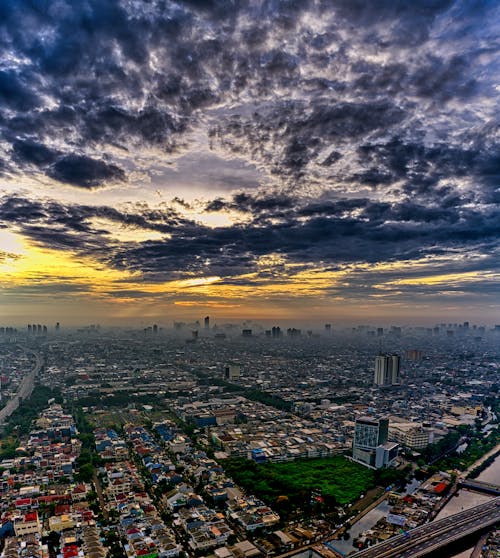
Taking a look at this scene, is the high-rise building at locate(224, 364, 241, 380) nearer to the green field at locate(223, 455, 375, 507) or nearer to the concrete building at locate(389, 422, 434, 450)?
the concrete building at locate(389, 422, 434, 450)

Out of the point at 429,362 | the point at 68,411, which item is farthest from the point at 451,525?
the point at 429,362

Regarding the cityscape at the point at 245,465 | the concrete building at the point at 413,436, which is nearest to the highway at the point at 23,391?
the cityscape at the point at 245,465

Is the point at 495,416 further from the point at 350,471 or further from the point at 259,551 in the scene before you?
the point at 259,551

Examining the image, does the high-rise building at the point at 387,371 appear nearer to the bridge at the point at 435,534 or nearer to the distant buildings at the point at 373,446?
the distant buildings at the point at 373,446

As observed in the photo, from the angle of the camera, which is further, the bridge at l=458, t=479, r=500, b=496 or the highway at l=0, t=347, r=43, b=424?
the highway at l=0, t=347, r=43, b=424

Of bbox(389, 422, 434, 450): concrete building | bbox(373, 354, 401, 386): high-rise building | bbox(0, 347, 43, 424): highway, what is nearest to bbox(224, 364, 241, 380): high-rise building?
bbox(373, 354, 401, 386): high-rise building

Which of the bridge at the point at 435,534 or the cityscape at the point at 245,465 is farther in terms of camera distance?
the cityscape at the point at 245,465
